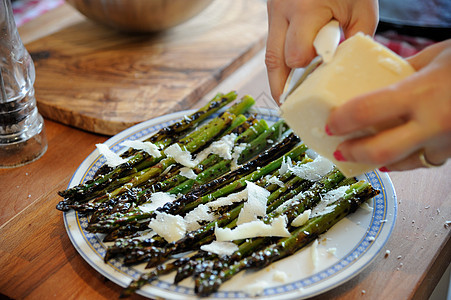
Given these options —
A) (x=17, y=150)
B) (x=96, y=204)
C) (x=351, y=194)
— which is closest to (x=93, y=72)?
(x=17, y=150)

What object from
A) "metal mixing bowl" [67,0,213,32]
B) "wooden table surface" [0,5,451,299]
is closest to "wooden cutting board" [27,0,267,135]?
"metal mixing bowl" [67,0,213,32]

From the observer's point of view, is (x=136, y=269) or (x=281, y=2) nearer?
(x=136, y=269)

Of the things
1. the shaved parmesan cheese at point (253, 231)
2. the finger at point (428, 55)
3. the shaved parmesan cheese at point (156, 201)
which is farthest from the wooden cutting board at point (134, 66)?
the finger at point (428, 55)

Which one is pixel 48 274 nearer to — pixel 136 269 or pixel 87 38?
pixel 136 269

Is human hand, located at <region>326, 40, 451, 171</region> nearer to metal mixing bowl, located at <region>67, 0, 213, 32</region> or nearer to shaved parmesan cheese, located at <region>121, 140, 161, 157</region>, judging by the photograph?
shaved parmesan cheese, located at <region>121, 140, 161, 157</region>

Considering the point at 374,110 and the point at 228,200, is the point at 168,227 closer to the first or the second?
the point at 228,200
